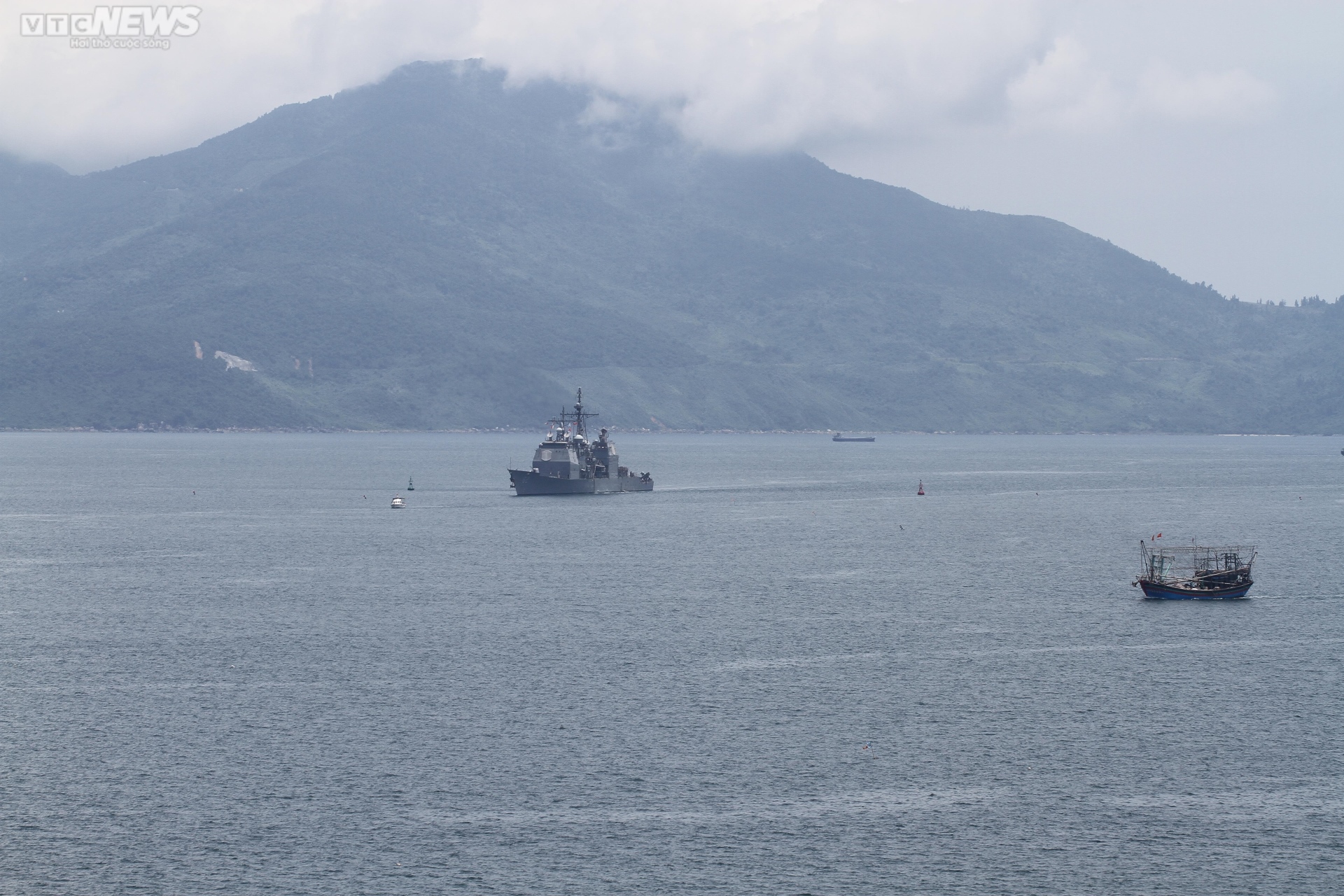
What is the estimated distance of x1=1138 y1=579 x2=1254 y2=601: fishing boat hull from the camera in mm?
117250

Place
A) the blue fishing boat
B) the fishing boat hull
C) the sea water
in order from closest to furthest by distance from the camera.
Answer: the sea water < the fishing boat hull < the blue fishing boat

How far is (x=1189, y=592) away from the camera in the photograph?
117 metres

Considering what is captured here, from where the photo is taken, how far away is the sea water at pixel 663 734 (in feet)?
182

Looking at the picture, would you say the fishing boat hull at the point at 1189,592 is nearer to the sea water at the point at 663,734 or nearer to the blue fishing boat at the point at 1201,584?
the blue fishing boat at the point at 1201,584

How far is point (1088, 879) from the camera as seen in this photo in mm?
54188

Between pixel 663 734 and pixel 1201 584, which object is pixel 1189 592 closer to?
pixel 1201 584

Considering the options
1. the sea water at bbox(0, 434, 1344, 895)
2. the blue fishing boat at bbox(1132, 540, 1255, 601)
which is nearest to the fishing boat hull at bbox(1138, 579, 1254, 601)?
the blue fishing boat at bbox(1132, 540, 1255, 601)

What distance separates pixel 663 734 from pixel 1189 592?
6099 cm

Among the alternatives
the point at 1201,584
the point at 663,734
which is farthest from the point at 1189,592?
the point at 663,734

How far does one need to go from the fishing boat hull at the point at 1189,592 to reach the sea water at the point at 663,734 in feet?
3.37

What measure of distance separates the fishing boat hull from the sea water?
1.03m

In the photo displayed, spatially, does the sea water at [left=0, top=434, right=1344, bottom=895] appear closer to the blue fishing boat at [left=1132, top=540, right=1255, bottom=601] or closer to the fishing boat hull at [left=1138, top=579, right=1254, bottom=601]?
the fishing boat hull at [left=1138, top=579, right=1254, bottom=601]

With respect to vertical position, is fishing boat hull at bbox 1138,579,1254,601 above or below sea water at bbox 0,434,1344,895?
above

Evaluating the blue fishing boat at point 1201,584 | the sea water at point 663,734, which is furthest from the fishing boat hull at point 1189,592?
the sea water at point 663,734
